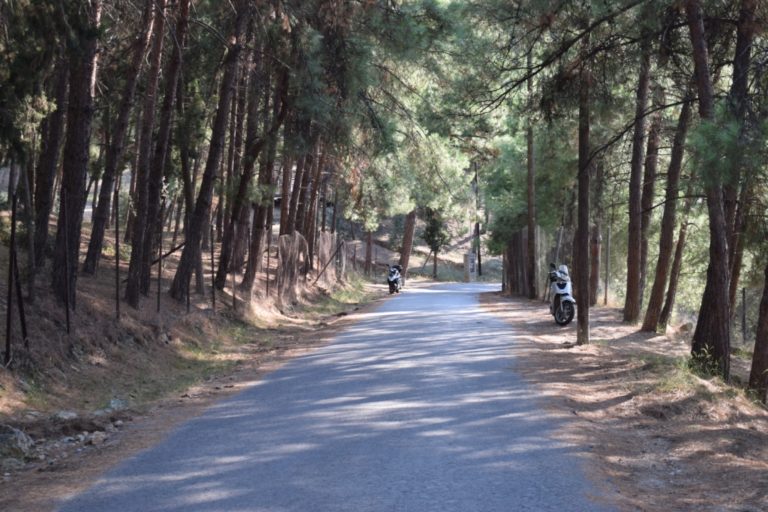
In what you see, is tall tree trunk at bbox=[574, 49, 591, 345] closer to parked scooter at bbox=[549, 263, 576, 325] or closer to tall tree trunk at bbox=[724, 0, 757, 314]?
tall tree trunk at bbox=[724, 0, 757, 314]

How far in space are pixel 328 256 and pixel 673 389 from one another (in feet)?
76.4

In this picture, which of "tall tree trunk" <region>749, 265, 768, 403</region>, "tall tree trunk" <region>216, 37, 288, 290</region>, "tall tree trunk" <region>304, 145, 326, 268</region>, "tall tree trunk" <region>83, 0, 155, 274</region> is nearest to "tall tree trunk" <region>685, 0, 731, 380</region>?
"tall tree trunk" <region>749, 265, 768, 403</region>

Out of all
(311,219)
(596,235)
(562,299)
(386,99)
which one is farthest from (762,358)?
(311,219)

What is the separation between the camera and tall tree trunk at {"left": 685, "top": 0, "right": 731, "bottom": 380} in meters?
12.0

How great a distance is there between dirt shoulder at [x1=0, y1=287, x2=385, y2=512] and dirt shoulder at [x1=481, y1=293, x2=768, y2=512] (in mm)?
3941

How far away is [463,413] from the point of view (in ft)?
29.4

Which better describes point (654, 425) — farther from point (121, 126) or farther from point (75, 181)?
point (121, 126)

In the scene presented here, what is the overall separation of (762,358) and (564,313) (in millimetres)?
6987

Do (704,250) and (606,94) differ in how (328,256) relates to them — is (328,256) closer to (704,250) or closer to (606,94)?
(704,250)

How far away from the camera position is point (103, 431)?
8.57 meters

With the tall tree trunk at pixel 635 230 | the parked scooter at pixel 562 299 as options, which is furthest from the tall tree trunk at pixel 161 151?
the tall tree trunk at pixel 635 230

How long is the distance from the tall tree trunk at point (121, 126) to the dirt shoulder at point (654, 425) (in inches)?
314

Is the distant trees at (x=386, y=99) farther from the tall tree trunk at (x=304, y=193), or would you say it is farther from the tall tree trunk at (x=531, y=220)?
the tall tree trunk at (x=531, y=220)

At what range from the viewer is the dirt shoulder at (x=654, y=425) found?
21.2 feet
